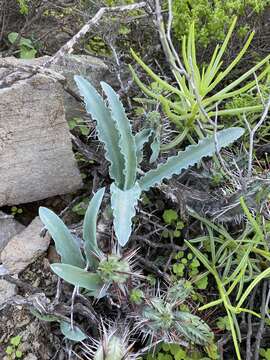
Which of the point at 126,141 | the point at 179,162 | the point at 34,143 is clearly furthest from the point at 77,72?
the point at 179,162

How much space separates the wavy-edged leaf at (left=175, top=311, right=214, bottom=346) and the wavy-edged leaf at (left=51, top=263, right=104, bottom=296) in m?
0.24

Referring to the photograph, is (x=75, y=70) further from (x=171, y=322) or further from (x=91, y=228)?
(x=171, y=322)

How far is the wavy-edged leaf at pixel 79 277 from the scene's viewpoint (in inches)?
48.6

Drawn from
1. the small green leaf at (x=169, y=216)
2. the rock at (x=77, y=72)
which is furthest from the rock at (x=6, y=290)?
the rock at (x=77, y=72)

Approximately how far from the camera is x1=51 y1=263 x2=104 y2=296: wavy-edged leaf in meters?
1.24

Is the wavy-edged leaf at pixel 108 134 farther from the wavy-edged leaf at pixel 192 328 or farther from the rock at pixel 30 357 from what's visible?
the rock at pixel 30 357

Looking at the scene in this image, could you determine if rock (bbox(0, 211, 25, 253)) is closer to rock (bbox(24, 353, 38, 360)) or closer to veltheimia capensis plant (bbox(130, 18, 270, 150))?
rock (bbox(24, 353, 38, 360))

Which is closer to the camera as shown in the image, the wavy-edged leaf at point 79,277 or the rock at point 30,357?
the wavy-edged leaf at point 79,277

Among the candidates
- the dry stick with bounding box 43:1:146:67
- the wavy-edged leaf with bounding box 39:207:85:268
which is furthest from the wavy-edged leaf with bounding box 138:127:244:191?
the dry stick with bounding box 43:1:146:67

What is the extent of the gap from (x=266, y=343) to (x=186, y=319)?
36 centimetres

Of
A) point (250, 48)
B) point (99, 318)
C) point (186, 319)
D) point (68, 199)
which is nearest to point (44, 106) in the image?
point (68, 199)

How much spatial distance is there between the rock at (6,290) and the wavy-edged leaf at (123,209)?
1.35 feet

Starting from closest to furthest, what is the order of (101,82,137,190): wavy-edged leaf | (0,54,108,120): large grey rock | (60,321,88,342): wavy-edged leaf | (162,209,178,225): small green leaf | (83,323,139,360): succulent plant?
(83,323,139,360): succulent plant, (60,321,88,342): wavy-edged leaf, (101,82,137,190): wavy-edged leaf, (162,209,178,225): small green leaf, (0,54,108,120): large grey rock

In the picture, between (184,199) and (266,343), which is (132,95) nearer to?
(184,199)
